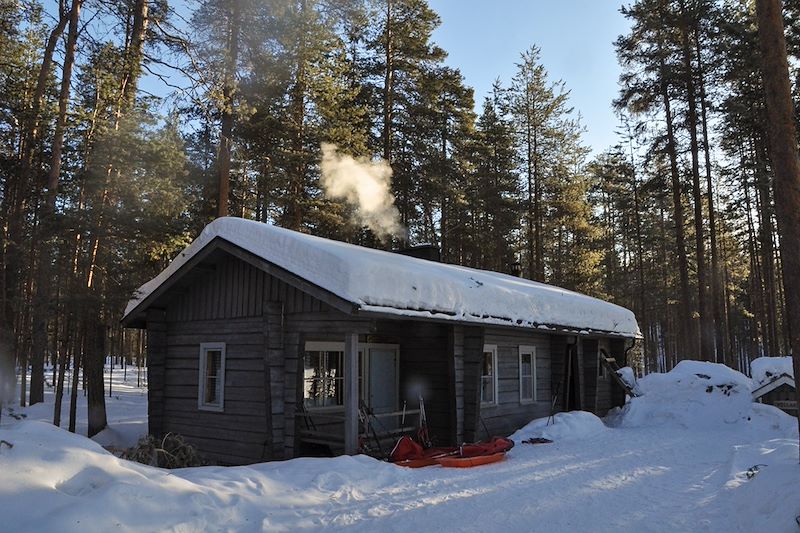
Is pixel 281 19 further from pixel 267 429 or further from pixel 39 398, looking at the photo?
pixel 39 398

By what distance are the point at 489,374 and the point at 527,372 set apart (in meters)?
2.12

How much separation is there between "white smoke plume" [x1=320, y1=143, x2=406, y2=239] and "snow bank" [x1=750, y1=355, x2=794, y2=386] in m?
13.9

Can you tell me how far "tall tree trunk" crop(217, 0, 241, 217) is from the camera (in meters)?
12.9

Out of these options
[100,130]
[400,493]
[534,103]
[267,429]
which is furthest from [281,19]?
[534,103]

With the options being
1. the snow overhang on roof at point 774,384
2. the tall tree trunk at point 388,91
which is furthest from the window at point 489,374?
the tall tree trunk at point 388,91

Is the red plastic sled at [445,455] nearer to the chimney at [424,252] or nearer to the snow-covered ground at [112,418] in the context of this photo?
the snow-covered ground at [112,418]

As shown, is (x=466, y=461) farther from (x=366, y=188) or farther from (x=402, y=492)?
(x=366, y=188)

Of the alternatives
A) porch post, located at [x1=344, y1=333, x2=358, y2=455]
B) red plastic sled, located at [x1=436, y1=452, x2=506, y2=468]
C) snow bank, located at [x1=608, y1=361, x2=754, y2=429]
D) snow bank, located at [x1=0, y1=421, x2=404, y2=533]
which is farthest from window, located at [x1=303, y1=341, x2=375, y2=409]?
snow bank, located at [x1=608, y1=361, x2=754, y2=429]

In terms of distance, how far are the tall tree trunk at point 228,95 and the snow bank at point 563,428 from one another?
9841 mm

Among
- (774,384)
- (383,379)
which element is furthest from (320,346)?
(774,384)

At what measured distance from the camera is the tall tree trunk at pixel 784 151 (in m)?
6.93

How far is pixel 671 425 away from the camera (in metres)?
15.9

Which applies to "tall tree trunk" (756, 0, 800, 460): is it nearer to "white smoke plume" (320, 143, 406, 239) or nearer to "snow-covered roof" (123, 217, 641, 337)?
"snow-covered roof" (123, 217, 641, 337)

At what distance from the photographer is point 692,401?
17.2 metres
